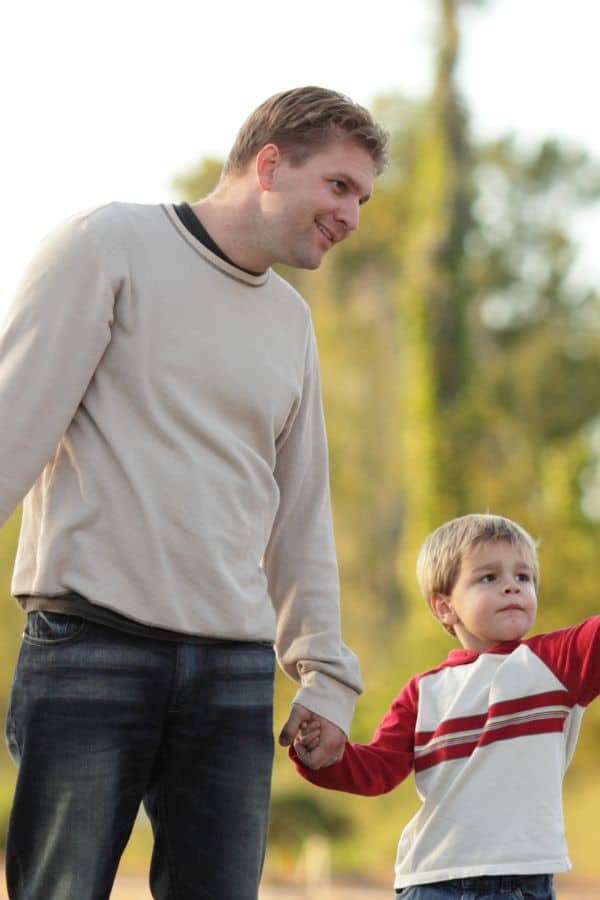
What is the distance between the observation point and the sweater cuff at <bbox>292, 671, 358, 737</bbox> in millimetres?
2846

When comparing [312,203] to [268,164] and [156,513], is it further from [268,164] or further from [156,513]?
[156,513]

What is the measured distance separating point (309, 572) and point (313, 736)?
31cm

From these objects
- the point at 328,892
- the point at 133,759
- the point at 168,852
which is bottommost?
the point at 168,852

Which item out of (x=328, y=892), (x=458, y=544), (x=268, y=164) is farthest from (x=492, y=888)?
(x=328, y=892)

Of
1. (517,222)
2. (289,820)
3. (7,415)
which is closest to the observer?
(7,415)

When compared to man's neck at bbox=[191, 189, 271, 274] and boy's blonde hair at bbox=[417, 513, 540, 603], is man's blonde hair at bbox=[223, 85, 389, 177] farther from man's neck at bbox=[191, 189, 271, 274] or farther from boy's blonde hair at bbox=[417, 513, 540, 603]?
boy's blonde hair at bbox=[417, 513, 540, 603]

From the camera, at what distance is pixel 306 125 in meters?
2.73

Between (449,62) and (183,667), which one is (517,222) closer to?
(449,62)

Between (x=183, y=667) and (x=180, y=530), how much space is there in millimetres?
222

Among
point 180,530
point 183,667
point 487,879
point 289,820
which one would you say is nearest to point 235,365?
point 180,530

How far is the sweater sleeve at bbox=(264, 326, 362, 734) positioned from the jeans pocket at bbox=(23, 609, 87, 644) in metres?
0.57

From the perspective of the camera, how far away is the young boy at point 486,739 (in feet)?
9.12

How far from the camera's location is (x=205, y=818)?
254 centimetres

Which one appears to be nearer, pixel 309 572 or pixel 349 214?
pixel 349 214
